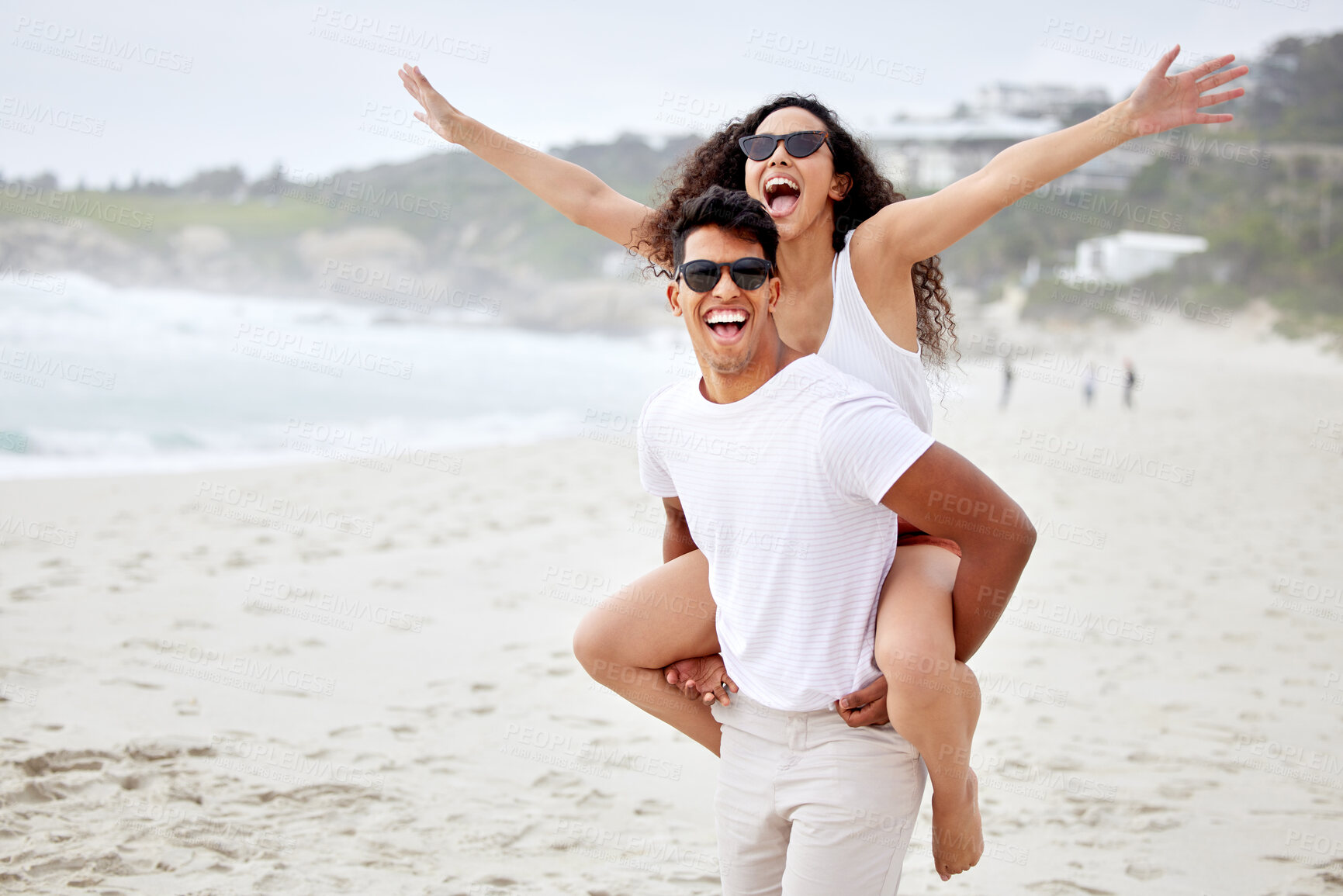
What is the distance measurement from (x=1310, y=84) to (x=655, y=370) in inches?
2560

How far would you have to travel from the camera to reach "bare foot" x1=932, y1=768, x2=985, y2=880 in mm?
2332

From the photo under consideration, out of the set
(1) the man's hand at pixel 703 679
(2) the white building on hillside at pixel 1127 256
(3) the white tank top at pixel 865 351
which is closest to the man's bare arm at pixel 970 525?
(3) the white tank top at pixel 865 351

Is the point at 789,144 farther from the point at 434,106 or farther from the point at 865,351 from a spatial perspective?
the point at 434,106

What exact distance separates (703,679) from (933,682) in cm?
63

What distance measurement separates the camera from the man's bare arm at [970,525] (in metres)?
2.04

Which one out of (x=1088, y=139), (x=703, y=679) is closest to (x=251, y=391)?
(x=703, y=679)

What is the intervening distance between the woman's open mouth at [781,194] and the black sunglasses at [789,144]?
76mm

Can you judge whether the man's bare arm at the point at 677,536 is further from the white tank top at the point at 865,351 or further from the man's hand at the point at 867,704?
the man's hand at the point at 867,704

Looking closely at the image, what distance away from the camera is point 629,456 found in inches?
613

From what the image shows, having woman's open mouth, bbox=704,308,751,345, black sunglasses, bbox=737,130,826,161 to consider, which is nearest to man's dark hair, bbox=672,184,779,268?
woman's open mouth, bbox=704,308,751,345

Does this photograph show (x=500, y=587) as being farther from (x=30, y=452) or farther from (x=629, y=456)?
(x=30, y=452)

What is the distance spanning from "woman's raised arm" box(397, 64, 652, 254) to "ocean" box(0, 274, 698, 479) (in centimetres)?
129

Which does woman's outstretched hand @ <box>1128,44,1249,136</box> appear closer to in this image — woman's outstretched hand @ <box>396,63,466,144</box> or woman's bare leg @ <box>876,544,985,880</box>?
woman's bare leg @ <box>876,544,985,880</box>

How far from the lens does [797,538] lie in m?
2.20
